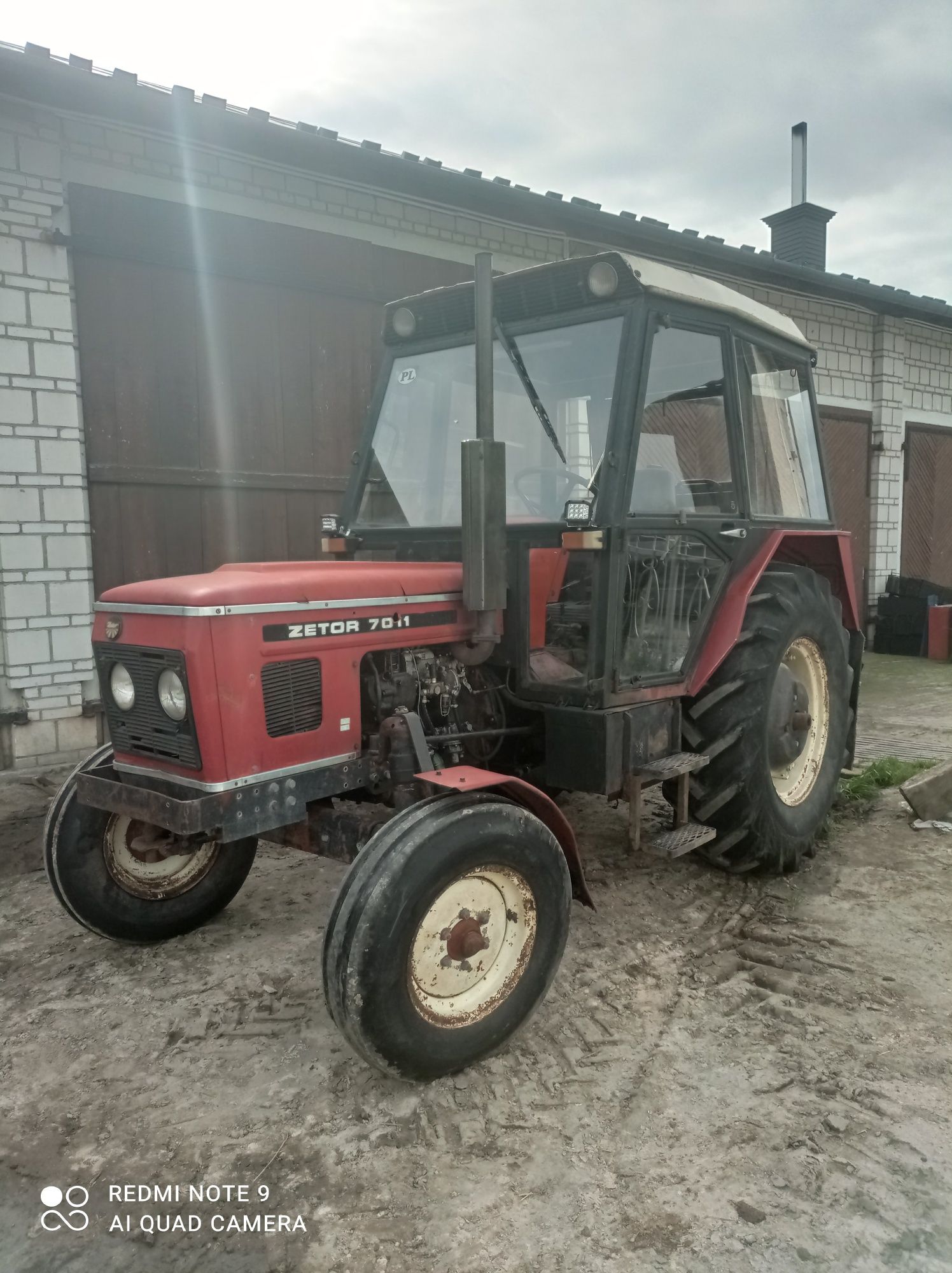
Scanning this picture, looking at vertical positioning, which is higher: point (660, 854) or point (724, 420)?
point (724, 420)

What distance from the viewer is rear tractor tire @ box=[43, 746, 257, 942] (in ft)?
9.45

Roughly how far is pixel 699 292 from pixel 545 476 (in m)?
0.86

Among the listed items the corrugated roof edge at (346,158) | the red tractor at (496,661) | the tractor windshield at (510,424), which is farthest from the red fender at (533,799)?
the corrugated roof edge at (346,158)

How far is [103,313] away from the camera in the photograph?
5.53 meters

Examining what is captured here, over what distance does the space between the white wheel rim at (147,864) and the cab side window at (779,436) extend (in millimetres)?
2422

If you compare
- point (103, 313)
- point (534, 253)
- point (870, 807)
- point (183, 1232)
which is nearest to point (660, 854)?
point (870, 807)

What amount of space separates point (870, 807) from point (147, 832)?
10.9 feet

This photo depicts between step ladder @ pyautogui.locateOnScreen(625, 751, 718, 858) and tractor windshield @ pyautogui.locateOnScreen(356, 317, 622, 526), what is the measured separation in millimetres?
928

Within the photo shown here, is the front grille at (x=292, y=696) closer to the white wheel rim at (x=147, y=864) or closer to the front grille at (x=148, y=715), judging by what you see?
the front grille at (x=148, y=715)

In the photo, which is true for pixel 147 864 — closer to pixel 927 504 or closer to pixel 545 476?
pixel 545 476

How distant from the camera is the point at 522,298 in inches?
124

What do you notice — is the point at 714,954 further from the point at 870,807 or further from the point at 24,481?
the point at 24,481

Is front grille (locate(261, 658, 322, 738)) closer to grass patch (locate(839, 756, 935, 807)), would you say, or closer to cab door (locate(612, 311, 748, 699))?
cab door (locate(612, 311, 748, 699))

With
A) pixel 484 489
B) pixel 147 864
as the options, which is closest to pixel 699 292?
pixel 484 489
